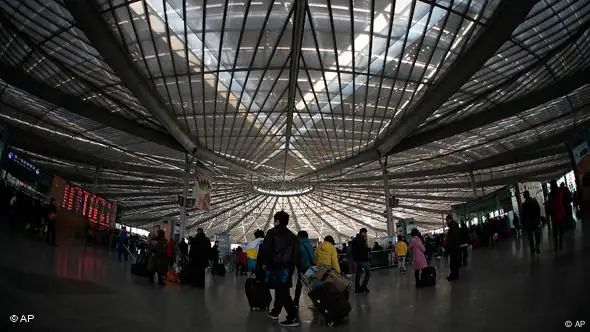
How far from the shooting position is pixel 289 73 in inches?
949

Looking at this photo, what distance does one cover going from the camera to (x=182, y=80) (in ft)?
78.0

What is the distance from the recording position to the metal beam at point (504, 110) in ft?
79.7

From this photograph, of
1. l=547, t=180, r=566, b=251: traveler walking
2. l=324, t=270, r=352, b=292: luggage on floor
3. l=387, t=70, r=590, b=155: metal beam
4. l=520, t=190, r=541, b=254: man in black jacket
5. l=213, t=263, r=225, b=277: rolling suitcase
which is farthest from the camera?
l=387, t=70, r=590, b=155: metal beam

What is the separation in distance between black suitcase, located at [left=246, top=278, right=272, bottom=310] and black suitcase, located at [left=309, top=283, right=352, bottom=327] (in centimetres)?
165

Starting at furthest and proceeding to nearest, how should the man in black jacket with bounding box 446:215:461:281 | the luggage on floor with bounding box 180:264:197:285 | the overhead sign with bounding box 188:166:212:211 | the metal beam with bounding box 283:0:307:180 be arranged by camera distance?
the overhead sign with bounding box 188:166:212:211 < the metal beam with bounding box 283:0:307:180 < the luggage on floor with bounding box 180:264:197:285 < the man in black jacket with bounding box 446:215:461:281

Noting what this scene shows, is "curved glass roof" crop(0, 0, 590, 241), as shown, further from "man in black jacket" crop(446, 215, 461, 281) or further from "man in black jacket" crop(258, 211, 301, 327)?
"man in black jacket" crop(258, 211, 301, 327)

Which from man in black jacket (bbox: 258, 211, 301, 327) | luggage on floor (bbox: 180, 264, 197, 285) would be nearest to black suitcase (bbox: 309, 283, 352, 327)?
man in black jacket (bbox: 258, 211, 301, 327)

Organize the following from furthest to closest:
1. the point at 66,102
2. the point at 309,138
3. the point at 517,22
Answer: the point at 309,138 → the point at 66,102 → the point at 517,22

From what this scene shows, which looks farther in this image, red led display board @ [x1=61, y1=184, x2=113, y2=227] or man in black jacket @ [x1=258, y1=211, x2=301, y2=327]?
red led display board @ [x1=61, y1=184, x2=113, y2=227]

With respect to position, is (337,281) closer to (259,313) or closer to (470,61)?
(259,313)

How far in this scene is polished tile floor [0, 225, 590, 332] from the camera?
16.0 feet

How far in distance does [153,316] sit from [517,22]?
18.2 meters

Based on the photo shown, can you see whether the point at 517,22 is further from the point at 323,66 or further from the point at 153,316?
the point at 153,316

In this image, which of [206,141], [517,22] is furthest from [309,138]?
[517,22]
